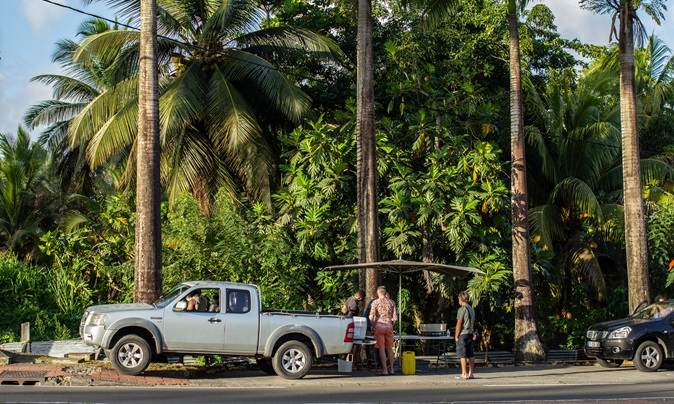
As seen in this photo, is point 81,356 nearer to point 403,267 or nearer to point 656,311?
point 403,267

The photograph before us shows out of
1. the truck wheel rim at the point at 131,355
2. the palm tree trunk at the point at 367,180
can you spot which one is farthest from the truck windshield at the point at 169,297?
the palm tree trunk at the point at 367,180

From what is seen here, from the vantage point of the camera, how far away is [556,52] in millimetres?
32688

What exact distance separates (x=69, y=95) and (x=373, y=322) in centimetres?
2238

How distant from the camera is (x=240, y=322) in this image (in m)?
15.9

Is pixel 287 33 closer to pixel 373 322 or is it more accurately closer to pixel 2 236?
pixel 373 322

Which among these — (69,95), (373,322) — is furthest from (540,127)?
Result: (69,95)

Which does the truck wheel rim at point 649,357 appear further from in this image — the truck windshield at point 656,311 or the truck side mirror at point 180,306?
the truck side mirror at point 180,306

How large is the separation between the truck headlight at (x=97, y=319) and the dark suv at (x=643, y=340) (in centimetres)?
1163

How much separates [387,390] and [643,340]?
7.73 metres

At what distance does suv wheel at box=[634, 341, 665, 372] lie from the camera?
19250 mm

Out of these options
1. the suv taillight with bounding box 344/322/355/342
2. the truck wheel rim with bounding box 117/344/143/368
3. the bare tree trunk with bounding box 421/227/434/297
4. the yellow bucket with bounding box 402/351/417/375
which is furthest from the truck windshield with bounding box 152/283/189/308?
the bare tree trunk with bounding box 421/227/434/297

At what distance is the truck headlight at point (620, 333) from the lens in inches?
764

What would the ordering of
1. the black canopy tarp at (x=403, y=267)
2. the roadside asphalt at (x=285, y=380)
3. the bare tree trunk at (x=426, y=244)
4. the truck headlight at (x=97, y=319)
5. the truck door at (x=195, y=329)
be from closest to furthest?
the roadside asphalt at (x=285, y=380) → the truck headlight at (x=97, y=319) → the truck door at (x=195, y=329) → the black canopy tarp at (x=403, y=267) → the bare tree trunk at (x=426, y=244)

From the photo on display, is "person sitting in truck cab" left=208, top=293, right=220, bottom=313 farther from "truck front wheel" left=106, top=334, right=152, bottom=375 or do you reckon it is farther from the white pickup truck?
"truck front wheel" left=106, top=334, right=152, bottom=375
